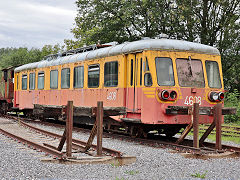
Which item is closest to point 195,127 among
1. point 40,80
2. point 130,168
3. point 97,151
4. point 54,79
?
point 97,151

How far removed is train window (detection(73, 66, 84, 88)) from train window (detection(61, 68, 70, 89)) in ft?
2.41

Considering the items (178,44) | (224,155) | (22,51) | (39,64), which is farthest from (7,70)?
(22,51)

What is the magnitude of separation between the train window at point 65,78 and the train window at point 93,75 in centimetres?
193

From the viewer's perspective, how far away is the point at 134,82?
1079 centimetres

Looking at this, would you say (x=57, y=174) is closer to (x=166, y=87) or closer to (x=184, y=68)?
(x=166, y=87)

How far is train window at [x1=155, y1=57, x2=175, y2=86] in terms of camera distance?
406 inches

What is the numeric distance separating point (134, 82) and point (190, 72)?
5.39 ft

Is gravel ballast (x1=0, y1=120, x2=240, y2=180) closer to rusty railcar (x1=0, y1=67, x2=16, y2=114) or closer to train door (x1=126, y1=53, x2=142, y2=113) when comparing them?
train door (x1=126, y1=53, x2=142, y2=113)

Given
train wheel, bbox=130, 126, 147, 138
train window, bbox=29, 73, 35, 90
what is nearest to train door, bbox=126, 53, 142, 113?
train wheel, bbox=130, 126, 147, 138

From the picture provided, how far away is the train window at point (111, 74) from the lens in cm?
1156

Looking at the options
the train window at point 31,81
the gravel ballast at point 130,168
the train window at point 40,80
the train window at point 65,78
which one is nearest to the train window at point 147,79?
the gravel ballast at point 130,168

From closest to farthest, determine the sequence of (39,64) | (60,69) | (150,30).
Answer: (60,69), (39,64), (150,30)

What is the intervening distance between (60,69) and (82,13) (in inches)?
644

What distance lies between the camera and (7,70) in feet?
80.4
